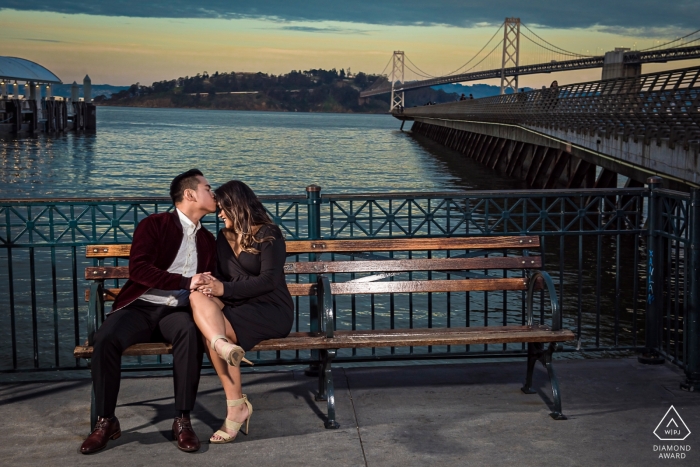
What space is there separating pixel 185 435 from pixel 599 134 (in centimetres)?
2093

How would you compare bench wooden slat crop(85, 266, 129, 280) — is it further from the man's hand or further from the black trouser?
the man's hand

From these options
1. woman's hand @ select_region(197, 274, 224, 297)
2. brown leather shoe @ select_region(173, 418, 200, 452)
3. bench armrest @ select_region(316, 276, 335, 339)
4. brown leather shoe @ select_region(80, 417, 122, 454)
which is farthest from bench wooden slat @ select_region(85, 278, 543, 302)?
brown leather shoe @ select_region(173, 418, 200, 452)

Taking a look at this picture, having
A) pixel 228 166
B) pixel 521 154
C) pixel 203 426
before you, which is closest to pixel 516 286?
pixel 203 426

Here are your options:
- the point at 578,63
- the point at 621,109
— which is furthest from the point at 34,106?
the point at 621,109

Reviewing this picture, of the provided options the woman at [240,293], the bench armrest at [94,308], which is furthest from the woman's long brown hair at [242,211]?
the bench armrest at [94,308]

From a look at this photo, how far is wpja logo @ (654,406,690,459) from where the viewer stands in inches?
166

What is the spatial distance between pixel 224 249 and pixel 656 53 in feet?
A: 220

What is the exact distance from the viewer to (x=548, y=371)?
486 centimetres

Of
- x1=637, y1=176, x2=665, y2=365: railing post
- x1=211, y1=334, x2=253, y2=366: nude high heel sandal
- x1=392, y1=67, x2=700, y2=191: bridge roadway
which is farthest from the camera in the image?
x1=392, y1=67, x2=700, y2=191: bridge roadway

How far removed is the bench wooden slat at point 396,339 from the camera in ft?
14.6

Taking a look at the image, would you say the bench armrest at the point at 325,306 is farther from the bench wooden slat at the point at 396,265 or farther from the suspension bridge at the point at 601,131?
the suspension bridge at the point at 601,131

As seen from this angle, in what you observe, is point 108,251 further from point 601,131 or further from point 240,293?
point 601,131

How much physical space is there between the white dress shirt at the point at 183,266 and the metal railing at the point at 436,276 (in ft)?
2.39

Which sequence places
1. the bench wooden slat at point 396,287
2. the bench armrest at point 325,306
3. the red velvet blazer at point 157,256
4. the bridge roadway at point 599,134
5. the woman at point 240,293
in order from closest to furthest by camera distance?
the woman at point 240,293, the red velvet blazer at point 157,256, the bench armrest at point 325,306, the bench wooden slat at point 396,287, the bridge roadway at point 599,134
